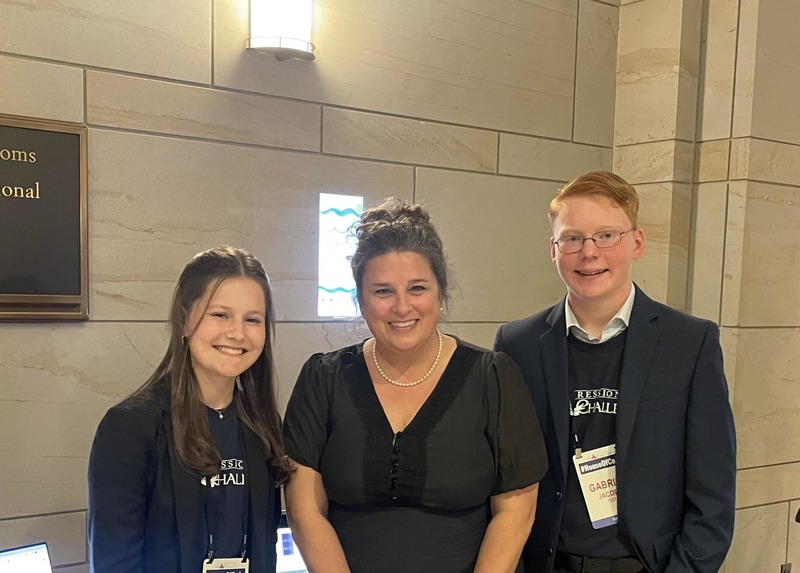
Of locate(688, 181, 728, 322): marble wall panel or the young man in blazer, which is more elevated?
locate(688, 181, 728, 322): marble wall panel

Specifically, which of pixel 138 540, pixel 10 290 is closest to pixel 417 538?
pixel 138 540

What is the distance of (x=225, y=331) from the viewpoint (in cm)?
167

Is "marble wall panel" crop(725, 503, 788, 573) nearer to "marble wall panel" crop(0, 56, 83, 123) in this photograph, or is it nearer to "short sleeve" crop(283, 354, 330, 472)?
"short sleeve" crop(283, 354, 330, 472)

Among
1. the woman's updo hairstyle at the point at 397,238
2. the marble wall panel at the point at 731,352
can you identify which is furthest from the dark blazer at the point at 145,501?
the marble wall panel at the point at 731,352

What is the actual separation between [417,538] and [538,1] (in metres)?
2.51

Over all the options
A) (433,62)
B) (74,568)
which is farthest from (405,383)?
(433,62)

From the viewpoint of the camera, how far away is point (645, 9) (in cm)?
339

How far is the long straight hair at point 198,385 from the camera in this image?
5.29ft

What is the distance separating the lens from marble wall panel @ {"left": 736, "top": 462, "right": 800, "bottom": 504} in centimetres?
325

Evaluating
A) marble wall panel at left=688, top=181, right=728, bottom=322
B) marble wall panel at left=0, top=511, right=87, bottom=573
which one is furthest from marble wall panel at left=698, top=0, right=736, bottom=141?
marble wall panel at left=0, top=511, right=87, bottom=573

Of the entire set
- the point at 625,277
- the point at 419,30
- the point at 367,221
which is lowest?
the point at 625,277

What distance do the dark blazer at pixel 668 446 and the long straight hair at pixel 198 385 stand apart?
720 mm

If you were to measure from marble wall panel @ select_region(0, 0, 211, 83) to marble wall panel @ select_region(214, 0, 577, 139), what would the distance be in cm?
8

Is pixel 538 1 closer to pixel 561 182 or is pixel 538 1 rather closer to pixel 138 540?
pixel 561 182
